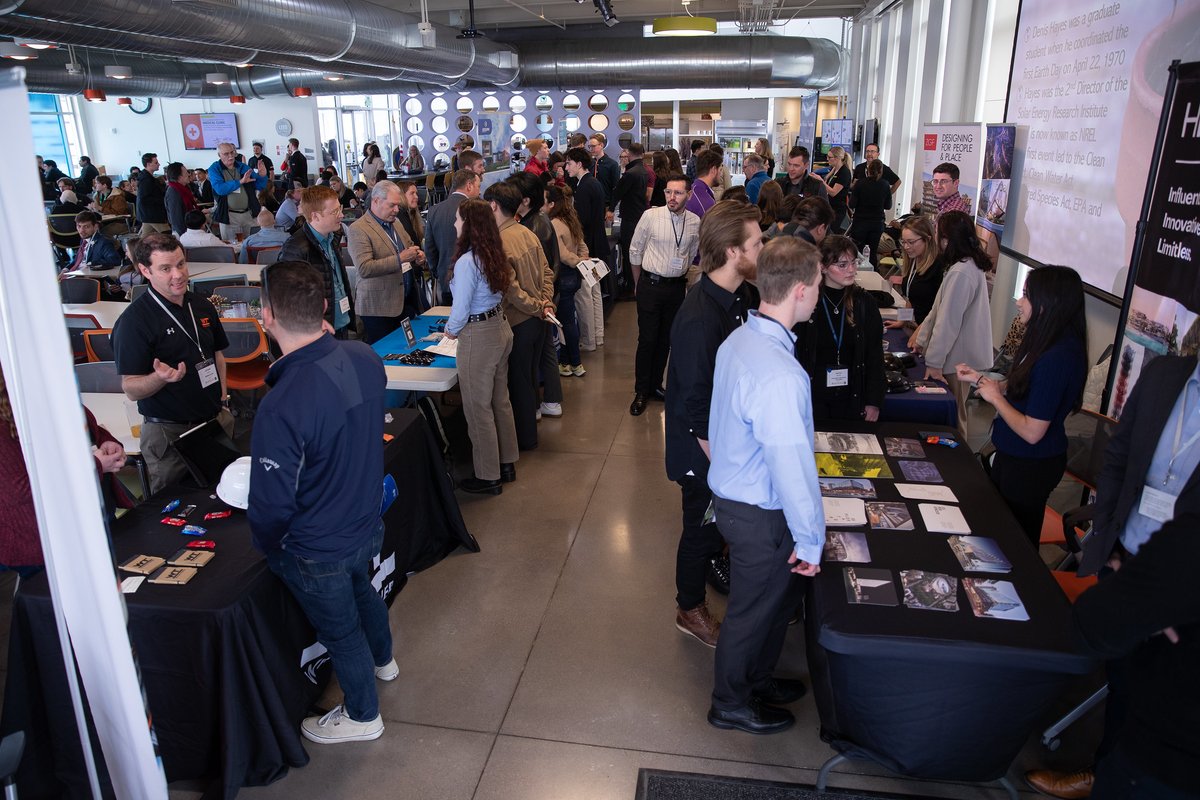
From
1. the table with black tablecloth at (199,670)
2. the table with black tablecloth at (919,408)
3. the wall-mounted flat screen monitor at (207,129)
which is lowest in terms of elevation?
the table with black tablecloth at (199,670)

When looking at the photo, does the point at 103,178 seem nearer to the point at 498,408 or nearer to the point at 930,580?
the point at 498,408

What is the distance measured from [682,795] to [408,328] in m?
3.07

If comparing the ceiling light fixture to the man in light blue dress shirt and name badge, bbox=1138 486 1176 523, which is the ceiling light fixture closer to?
the man in light blue dress shirt

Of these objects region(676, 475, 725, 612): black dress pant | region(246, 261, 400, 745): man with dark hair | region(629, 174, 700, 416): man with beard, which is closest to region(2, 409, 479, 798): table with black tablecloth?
region(246, 261, 400, 745): man with dark hair

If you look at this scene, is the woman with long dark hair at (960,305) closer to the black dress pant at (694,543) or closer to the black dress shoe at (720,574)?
the black dress shoe at (720,574)

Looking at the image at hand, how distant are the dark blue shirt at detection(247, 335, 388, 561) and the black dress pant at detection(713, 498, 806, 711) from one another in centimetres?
105

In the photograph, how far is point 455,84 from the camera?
13375 mm

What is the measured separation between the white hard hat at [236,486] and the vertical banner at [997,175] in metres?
5.73

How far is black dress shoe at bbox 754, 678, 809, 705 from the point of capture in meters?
2.71

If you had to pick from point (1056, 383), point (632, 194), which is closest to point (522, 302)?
point (1056, 383)

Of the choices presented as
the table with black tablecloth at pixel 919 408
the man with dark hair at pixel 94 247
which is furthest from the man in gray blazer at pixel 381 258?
the man with dark hair at pixel 94 247

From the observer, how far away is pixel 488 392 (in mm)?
4102

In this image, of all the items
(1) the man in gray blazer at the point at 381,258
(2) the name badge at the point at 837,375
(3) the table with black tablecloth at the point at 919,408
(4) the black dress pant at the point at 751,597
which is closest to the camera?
(4) the black dress pant at the point at 751,597

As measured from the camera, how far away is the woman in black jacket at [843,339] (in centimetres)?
323
